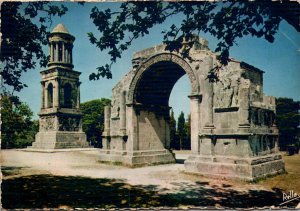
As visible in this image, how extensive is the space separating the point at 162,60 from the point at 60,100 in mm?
15701

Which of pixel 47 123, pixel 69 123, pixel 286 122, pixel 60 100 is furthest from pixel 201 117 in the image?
pixel 47 123

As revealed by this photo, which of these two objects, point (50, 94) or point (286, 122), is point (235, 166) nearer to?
point (286, 122)

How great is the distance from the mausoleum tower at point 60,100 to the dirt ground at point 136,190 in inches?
555

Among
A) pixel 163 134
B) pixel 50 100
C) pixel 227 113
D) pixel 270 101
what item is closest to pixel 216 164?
pixel 227 113

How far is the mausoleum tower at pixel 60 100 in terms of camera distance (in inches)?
1014

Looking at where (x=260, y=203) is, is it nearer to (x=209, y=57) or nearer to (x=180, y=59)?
(x=209, y=57)

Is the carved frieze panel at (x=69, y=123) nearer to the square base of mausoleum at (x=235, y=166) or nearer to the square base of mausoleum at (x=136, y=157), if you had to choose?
the square base of mausoleum at (x=136, y=157)

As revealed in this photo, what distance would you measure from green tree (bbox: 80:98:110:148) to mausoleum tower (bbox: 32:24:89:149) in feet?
37.5

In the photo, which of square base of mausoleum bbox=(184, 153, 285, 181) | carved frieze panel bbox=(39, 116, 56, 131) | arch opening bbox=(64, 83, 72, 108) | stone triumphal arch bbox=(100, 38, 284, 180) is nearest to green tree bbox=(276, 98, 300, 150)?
stone triumphal arch bbox=(100, 38, 284, 180)

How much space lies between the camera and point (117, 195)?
843 centimetres

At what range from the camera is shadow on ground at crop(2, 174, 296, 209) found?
303 inches

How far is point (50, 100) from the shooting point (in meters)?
27.3

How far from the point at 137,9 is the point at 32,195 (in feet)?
20.0

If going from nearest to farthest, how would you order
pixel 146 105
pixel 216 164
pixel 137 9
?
pixel 137 9
pixel 216 164
pixel 146 105
